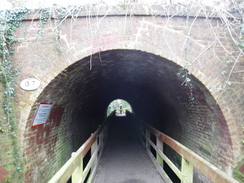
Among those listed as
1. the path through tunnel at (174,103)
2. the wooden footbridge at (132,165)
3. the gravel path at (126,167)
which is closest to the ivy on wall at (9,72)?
the path through tunnel at (174,103)

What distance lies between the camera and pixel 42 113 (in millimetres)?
3910

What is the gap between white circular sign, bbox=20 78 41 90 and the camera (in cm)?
355

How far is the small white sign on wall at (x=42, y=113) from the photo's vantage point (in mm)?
3757

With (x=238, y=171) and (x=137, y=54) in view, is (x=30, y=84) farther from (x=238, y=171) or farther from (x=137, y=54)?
(x=238, y=171)

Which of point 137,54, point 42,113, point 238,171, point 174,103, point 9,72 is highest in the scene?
point 137,54

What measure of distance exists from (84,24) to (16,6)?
146 cm

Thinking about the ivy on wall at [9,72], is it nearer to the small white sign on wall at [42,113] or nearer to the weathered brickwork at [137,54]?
the weathered brickwork at [137,54]

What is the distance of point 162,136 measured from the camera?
451 centimetres

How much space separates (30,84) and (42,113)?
0.67 metres

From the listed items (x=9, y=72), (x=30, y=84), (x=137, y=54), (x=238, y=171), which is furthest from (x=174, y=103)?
(x=9, y=72)

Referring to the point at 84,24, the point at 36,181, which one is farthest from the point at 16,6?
the point at 36,181

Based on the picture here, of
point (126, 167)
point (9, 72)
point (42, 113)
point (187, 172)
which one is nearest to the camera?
point (187, 172)

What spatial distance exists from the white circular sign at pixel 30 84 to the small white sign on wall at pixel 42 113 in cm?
39

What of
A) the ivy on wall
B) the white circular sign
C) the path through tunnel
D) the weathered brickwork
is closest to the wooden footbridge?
the path through tunnel
